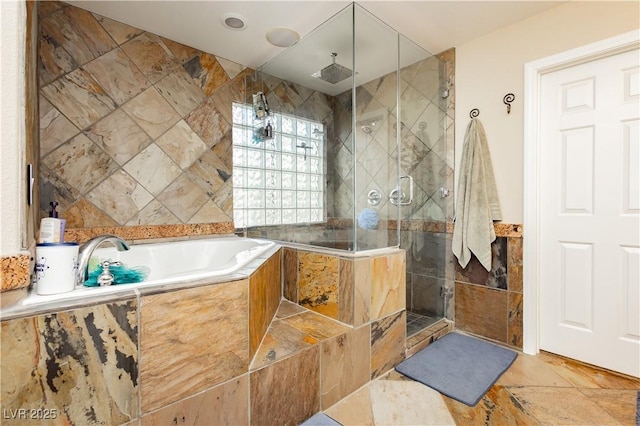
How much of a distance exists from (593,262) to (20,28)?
291 centimetres

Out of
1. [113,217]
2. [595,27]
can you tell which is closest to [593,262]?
[595,27]

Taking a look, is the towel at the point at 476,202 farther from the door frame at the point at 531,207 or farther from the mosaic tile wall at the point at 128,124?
the mosaic tile wall at the point at 128,124

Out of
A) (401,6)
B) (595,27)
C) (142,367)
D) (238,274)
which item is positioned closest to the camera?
(142,367)

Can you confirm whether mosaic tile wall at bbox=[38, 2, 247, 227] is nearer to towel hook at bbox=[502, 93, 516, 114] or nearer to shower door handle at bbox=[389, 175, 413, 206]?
shower door handle at bbox=[389, 175, 413, 206]

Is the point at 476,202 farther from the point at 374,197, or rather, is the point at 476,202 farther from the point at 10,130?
the point at 10,130

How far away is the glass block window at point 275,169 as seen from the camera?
2.50 meters

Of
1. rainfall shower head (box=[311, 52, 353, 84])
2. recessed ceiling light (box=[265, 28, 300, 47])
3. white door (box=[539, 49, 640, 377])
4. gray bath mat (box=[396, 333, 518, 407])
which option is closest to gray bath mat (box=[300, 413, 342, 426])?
gray bath mat (box=[396, 333, 518, 407])

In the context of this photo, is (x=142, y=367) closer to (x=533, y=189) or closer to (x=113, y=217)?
(x=113, y=217)

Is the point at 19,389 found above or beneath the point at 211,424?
above

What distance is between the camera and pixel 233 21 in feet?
6.51

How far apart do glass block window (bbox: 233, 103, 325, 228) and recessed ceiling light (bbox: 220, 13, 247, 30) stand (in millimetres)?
665

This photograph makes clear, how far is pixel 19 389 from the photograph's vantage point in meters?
0.78

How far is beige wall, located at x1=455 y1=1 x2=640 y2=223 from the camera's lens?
1.73 m

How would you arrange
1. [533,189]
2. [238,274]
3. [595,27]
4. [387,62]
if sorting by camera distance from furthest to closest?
1. [387,62]
2. [533,189]
3. [595,27]
4. [238,274]
